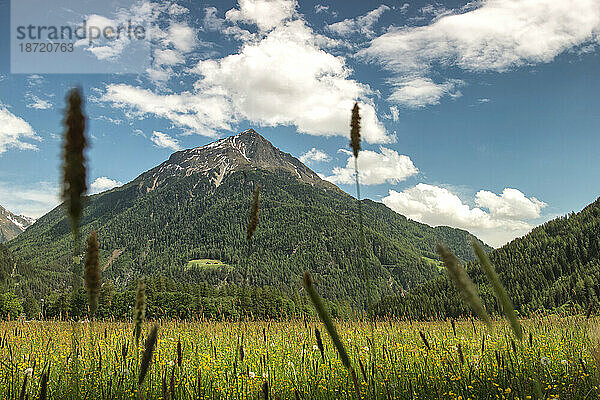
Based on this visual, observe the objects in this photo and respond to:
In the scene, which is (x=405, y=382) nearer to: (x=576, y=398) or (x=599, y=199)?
(x=576, y=398)

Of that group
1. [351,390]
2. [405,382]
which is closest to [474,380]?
[405,382]

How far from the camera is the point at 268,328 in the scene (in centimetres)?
1098

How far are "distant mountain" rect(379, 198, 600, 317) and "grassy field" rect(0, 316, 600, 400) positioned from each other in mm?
66236

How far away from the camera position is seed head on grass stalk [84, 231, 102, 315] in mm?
1538

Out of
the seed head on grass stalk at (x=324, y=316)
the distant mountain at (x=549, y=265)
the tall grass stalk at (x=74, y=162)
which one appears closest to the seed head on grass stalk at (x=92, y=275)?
the tall grass stalk at (x=74, y=162)

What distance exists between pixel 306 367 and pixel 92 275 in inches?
203

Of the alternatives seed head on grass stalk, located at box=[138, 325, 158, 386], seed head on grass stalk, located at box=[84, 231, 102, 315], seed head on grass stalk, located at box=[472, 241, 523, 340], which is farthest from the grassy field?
seed head on grass stalk, located at box=[472, 241, 523, 340]

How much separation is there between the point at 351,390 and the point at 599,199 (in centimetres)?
14384

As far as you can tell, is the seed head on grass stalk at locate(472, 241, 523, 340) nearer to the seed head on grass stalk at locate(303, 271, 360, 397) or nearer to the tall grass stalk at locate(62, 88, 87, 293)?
the seed head on grass stalk at locate(303, 271, 360, 397)

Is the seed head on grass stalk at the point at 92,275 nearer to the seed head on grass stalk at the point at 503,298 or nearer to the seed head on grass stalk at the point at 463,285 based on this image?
the seed head on grass stalk at the point at 463,285

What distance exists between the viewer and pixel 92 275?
5.16 feet

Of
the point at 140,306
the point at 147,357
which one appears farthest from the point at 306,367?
the point at 147,357

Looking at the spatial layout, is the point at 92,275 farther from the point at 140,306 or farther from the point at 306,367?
the point at 306,367

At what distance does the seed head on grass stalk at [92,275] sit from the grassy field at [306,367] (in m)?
0.55
